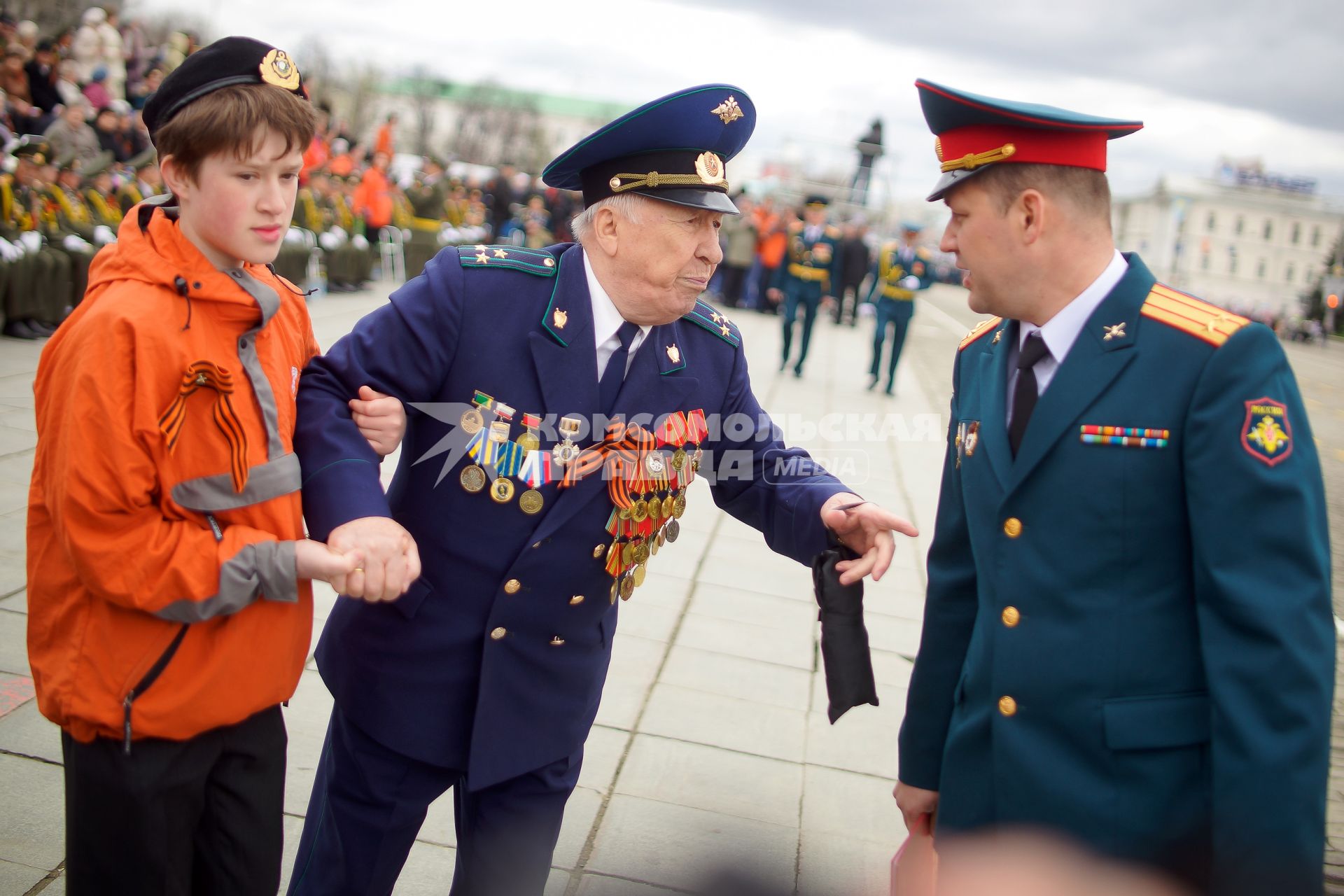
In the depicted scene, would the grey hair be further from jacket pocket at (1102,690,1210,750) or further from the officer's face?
jacket pocket at (1102,690,1210,750)

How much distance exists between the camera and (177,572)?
1.83 m

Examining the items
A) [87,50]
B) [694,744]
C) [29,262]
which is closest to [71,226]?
[29,262]

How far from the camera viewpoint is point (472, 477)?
2344 millimetres

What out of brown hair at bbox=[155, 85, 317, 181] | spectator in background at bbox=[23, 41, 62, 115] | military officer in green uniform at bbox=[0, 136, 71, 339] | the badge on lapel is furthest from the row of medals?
spectator in background at bbox=[23, 41, 62, 115]

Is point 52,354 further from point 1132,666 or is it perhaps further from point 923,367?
point 923,367

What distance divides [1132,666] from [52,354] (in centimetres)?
195

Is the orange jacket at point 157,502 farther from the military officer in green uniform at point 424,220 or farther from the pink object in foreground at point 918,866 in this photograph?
the military officer in green uniform at point 424,220

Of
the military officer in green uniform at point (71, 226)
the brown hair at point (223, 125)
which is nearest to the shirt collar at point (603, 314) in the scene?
the brown hair at point (223, 125)

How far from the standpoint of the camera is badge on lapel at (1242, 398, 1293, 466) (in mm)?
1706

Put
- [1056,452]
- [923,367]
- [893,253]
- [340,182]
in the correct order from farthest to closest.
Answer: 1. [923,367]
2. [340,182]
3. [893,253]
4. [1056,452]

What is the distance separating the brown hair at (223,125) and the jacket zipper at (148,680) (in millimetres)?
828

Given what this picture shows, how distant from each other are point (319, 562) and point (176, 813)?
21.3 inches

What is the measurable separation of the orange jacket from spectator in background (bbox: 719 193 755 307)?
19.3 metres

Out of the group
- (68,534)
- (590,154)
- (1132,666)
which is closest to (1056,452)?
(1132,666)
